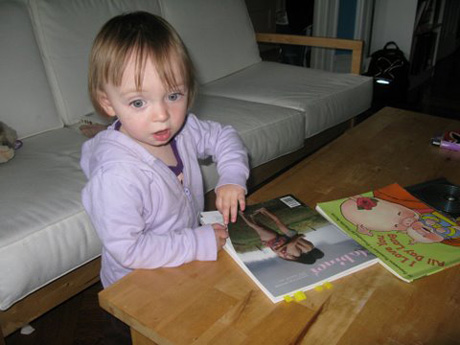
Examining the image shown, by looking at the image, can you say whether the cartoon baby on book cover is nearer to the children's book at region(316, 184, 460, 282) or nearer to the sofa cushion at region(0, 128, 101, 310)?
the children's book at region(316, 184, 460, 282)

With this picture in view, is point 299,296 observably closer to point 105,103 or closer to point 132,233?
point 132,233

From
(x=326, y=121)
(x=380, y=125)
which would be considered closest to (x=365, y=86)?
(x=326, y=121)

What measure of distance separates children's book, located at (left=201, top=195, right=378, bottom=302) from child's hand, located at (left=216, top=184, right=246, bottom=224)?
0.02 meters

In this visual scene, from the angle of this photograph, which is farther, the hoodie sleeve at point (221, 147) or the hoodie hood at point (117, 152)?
the hoodie sleeve at point (221, 147)

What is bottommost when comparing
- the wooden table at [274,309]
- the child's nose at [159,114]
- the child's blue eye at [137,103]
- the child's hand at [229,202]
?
the wooden table at [274,309]

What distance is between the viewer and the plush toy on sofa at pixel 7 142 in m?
1.20

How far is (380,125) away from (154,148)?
34.1 inches

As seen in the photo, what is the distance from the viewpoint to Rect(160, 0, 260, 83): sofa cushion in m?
1.98

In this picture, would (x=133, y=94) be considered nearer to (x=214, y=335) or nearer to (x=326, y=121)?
(x=214, y=335)

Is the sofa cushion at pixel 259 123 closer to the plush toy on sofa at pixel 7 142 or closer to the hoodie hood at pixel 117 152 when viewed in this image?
the plush toy on sofa at pixel 7 142

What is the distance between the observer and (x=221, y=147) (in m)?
0.97

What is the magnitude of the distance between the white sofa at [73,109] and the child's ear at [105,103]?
334 millimetres

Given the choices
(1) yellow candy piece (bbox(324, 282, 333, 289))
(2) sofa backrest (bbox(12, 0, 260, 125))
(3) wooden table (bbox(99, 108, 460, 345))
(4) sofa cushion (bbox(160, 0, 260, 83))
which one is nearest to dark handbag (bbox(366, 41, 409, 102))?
(4) sofa cushion (bbox(160, 0, 260, 83))

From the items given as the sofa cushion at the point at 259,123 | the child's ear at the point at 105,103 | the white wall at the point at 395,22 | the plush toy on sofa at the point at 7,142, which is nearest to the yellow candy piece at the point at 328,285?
the child's ear at the point at 105,103
